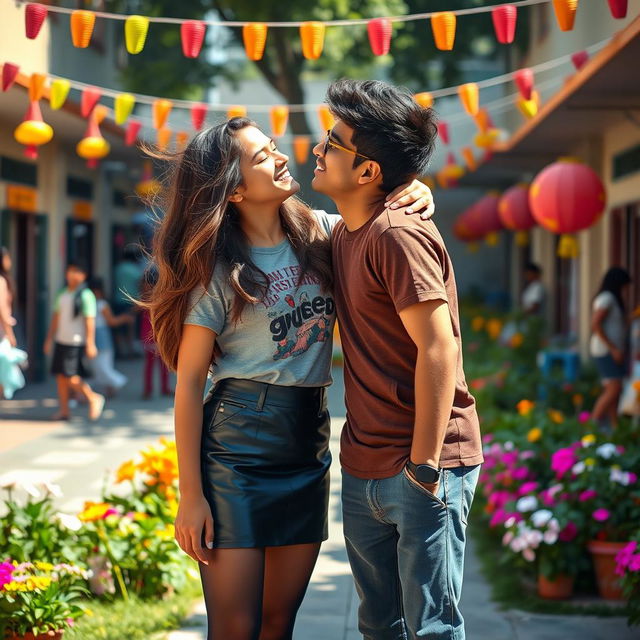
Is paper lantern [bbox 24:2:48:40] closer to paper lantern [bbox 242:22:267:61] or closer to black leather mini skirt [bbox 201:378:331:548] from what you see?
paper lantern [bbox 242:22:267:61]

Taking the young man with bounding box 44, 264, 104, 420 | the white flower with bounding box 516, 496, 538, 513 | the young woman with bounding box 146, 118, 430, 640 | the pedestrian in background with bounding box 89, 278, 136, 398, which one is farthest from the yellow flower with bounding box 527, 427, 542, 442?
the pedestrian in background with bounding box 89, 278, 136, 398

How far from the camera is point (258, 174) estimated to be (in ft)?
9.43

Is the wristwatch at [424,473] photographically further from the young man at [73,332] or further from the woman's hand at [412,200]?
the young man at [73,332]

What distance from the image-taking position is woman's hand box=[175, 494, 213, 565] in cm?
270

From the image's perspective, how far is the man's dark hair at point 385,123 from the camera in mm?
2635

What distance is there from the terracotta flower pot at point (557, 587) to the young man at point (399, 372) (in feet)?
7.24

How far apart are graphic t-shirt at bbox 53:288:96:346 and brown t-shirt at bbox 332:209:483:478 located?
8110 millimetres

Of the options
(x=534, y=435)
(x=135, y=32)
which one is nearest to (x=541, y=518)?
(x=534, y=435)

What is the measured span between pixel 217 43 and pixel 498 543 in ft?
53.5

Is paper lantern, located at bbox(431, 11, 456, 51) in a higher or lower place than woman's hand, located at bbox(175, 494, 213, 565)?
higher

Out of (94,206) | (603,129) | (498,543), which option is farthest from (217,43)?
(498,543)

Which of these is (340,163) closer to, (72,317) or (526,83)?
(526,83)

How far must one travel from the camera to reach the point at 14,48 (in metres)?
12.6

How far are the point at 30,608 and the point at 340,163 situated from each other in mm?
2042
